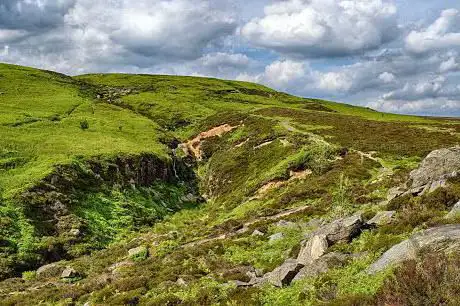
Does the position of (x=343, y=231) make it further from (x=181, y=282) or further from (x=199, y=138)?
(x=199, y=138)

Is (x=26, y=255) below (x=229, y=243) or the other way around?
below

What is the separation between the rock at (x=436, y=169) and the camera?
29366mm

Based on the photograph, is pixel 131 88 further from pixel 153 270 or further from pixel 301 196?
pixel 153 270

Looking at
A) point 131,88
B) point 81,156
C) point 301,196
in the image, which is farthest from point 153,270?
point 131,88

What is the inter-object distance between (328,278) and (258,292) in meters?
2.93

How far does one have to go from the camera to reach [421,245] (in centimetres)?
1555

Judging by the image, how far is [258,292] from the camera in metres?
18.5

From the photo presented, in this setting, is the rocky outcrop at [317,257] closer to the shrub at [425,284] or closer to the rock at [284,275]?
the rock at [284,275]

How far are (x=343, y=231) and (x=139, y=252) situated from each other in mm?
21002

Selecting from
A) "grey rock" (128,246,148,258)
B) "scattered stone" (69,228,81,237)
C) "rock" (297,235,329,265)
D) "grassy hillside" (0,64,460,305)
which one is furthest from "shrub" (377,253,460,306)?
"scattered stone" (69,228,81,237)

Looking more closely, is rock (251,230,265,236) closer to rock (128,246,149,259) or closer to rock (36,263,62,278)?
rock (128,246,149,259)

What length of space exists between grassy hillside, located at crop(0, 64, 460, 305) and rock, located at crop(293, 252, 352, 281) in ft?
2.79

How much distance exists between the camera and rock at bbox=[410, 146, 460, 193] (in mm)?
29366

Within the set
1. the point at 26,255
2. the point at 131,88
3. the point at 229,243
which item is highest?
the point at 131,88
